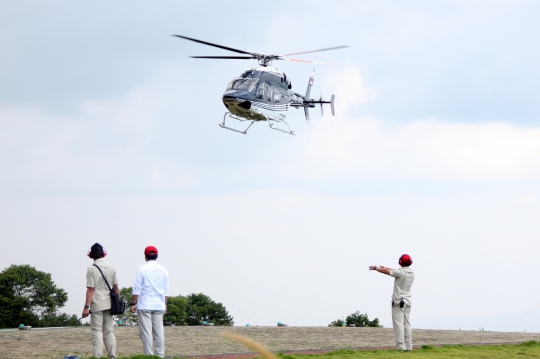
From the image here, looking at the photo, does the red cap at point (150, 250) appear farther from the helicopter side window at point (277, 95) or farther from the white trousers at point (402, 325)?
the helicopter side window at point (277, 95)

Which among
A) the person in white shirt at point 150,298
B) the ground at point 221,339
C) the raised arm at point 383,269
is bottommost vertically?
the ground at point 221,339

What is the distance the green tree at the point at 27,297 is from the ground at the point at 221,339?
31.9 meters

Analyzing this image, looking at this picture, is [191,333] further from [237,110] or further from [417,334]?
[237,110]

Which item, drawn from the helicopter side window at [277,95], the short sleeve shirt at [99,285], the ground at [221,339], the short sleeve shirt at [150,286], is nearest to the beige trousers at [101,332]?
the short sleeve shirt at [99,285]

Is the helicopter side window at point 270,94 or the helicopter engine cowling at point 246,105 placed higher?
the helicopter side window at point 270,94

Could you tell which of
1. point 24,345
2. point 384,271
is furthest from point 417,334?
point 24,345

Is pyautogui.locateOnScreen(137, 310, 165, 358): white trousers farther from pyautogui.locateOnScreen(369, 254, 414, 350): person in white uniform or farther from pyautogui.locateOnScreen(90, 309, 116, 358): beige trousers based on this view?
pyautogui.locateOnScreen(369, 254, 414, 350): person in white uniform

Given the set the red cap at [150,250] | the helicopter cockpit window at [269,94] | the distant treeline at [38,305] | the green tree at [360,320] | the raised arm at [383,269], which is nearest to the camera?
the red cap at [150,250]

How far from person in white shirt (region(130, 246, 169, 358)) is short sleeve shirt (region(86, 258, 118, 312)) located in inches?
19.4

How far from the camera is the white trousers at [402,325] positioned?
665 inches

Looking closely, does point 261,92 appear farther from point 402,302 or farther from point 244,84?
point 402,302

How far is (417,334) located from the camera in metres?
24.1

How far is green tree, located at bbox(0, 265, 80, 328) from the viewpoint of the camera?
53.3 metres

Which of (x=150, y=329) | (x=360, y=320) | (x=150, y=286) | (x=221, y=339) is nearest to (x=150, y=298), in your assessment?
(x=150, y=286)
